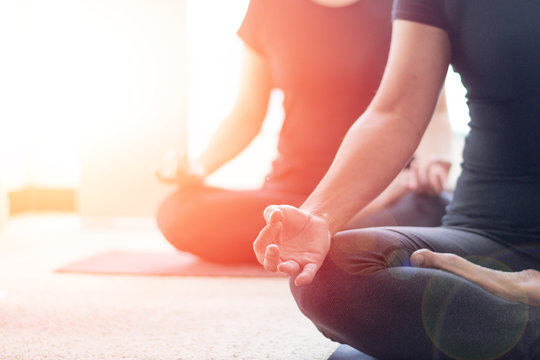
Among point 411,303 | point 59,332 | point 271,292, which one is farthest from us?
point 271,292

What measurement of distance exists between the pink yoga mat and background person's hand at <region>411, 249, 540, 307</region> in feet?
3.36

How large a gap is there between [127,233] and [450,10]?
2373mm

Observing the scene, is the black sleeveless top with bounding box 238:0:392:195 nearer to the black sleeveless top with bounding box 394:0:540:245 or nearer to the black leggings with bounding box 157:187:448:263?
the black leggings with bounding box 157:187:448:263

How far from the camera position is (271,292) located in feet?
5.06

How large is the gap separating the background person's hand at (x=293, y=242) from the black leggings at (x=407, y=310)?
0.13ft

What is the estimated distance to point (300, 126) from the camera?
183 centimetres

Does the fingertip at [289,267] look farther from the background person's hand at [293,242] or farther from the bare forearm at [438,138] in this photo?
→ the bare forearm at [438,138]

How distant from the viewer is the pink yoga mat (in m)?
1.79

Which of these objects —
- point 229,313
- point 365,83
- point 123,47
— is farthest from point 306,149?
point 123,47

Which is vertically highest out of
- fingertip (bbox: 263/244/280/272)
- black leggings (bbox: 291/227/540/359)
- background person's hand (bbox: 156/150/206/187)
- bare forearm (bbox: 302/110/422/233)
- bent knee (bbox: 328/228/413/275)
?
bare forearm (bbox: 302/110/422/233)

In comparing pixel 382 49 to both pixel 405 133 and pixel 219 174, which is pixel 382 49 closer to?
pixel 405 133

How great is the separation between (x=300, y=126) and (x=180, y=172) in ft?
1.35

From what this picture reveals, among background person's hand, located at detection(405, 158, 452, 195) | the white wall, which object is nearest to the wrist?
background person's hand, located at detection(405, 158, 452, 195)

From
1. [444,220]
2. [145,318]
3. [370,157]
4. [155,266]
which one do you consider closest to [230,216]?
[155,266]
